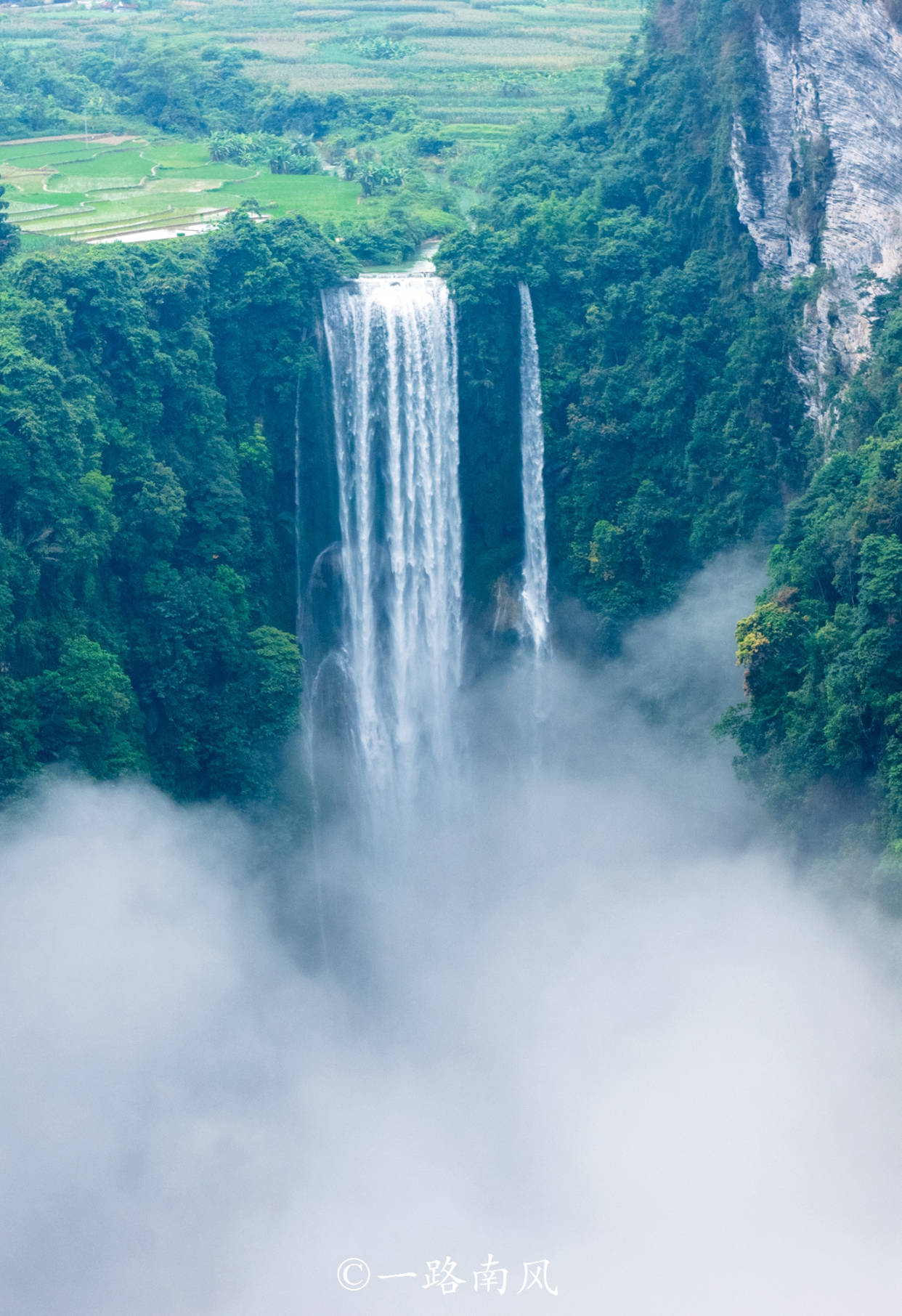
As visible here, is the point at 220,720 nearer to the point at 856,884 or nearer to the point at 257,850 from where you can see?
the point at 257,850

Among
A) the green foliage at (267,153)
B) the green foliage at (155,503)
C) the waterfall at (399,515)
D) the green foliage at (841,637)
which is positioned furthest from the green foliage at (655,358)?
the green foliage at (267,153)

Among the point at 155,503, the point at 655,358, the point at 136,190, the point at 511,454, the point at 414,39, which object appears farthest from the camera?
the point at 414,39

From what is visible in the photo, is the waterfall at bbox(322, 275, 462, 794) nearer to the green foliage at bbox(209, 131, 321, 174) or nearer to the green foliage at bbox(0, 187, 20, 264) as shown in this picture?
the green foliage at bbox(0, 187, 20, 264)

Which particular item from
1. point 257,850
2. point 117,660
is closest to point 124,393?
point 117,660

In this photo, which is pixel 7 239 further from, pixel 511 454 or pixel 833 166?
pixel 833 166

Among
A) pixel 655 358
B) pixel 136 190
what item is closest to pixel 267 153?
pixel 136 190

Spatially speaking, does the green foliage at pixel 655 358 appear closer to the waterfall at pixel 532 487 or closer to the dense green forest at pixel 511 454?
the dense green forest at pixel 511 454

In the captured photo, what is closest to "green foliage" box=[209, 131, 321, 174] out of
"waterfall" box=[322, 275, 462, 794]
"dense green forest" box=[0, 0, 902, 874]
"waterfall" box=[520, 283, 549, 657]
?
"dense green forest" box=[0, 0, 902, 874]
